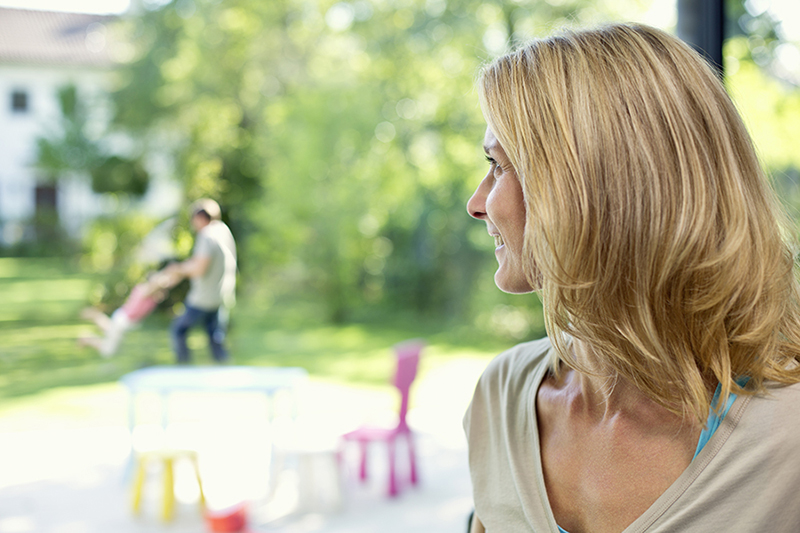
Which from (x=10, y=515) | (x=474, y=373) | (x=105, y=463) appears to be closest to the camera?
(x=10, y=515)

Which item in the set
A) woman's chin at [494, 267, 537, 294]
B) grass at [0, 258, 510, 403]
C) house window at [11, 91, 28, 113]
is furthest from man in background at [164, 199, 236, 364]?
woman's chin at [494, 267, 537, 294]

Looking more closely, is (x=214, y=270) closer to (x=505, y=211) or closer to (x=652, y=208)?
(x=505, y=211)

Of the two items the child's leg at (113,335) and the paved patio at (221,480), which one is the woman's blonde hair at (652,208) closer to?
the paved patio at (221,480)

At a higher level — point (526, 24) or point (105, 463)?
point (526, 24)

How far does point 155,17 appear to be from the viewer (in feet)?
17.9

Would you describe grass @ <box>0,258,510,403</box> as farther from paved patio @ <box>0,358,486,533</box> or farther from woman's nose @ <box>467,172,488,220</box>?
woman's nose @ <box>467,172,488,220</box>

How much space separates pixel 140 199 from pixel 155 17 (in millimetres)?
1460

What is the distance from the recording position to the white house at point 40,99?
4727 millimetres

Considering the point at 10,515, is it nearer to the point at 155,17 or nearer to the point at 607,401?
the point at 607,401

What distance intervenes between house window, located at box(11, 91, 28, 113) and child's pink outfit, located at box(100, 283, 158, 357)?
57.7 inches

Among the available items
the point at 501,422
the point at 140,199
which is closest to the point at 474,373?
the point at 140,199

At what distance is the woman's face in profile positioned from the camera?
72 cm

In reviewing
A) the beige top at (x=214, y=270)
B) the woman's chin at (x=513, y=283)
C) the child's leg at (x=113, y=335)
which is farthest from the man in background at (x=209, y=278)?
the woman's chin at (x=513, y=283)

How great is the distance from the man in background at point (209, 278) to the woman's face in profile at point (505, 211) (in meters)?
3.34
